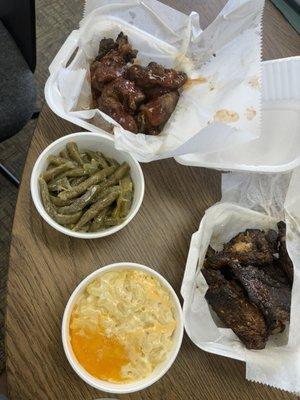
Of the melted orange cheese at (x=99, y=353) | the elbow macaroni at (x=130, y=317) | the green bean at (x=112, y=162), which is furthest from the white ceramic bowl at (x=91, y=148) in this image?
the melted orange cheese at (x=99, y=353)

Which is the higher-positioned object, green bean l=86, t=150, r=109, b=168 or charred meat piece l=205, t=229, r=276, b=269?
green bean l=86, t=150, r=109, b=168

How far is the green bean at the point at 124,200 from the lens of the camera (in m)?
1.17

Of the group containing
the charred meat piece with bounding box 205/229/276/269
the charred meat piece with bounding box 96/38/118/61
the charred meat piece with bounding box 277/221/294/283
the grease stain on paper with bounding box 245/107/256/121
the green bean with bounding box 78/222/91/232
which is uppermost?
the charred meat piece with bounding box 96/38/118/61

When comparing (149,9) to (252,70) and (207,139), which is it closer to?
(252,70)

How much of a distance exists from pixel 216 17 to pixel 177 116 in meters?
0.31

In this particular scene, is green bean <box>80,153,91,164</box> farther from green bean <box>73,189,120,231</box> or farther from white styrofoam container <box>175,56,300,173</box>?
white styrofoam container <box>175,56,300,173</box>

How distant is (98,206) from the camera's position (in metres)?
1.17

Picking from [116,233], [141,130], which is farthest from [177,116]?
[116,233]

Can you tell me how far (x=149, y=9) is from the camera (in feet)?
4.36

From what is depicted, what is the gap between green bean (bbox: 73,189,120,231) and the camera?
1.16 meters

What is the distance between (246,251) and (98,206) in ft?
1.17

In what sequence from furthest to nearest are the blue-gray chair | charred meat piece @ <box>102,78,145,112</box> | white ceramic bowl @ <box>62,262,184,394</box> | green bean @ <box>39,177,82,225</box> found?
the blue-gray chair, charred meat piece @ <box>102,78,145,112</box>, green bean @ <box>39,177,82,225</box>, white ceramic bowl @ <box>62,262,184,394</box>

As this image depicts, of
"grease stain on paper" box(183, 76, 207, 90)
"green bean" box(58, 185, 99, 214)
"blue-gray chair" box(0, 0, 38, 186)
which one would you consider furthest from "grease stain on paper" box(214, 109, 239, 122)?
"blue-gray chair" box(0, 0, 38, 186)

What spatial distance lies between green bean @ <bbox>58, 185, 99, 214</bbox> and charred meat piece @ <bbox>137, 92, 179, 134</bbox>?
20 centimetres
